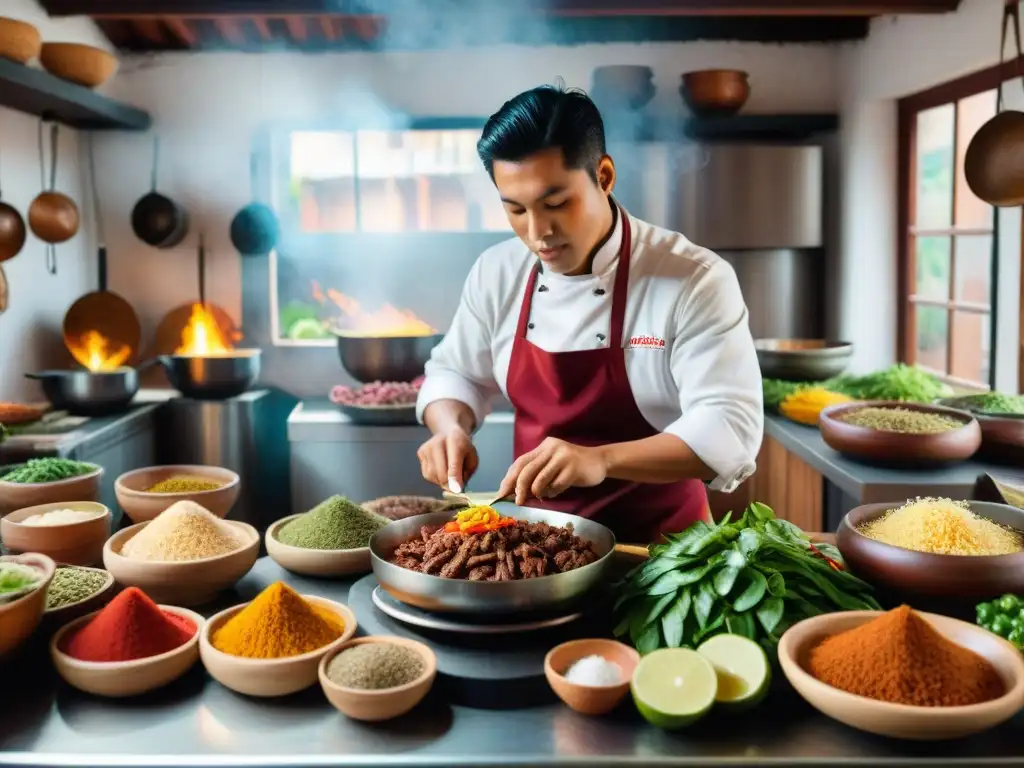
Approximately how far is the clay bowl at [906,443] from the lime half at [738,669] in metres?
1.78

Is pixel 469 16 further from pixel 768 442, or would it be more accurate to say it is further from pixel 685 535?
pixel 685 535

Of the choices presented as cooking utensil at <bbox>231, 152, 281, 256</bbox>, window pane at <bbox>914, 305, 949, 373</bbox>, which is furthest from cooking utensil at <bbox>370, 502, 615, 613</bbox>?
cooking utensil at <bbox>231, 152, 281, 256</bbox>

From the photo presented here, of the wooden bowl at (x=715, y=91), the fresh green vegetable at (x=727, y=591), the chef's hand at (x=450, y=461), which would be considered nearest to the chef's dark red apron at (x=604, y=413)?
the chef's hand at (x=450, y=461)

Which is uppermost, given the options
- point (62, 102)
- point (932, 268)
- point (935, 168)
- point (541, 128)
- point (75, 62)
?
point (75, 62)

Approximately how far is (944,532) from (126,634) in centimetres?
133

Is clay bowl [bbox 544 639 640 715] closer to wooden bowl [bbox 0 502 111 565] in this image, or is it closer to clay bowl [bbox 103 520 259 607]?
clay bowl [bbox 103 520 259 607]

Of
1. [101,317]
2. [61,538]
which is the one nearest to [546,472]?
[61,538]

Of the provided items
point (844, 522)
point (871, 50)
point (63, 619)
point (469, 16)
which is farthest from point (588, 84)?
point (63, 619)

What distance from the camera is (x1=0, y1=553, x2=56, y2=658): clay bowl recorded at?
1419 millimetres

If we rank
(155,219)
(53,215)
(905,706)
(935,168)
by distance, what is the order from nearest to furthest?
(905,706), (53,215), (935,168), (155,219)

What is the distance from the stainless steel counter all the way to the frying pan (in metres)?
3.54

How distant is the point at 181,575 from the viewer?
1695 mm

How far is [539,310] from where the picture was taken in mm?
2379

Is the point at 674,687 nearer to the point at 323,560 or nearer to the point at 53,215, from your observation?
the point at 323,560
